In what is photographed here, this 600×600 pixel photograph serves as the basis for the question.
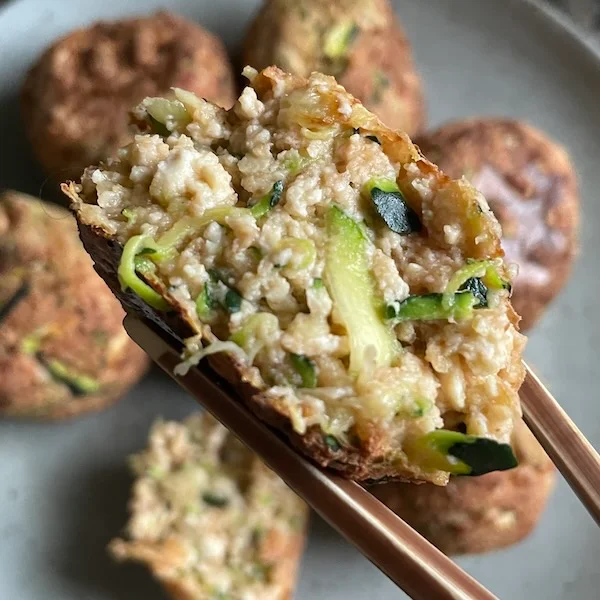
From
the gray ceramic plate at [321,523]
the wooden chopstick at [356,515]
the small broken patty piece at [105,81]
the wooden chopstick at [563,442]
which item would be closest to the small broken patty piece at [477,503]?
the gray ceramic plate at [321,523]

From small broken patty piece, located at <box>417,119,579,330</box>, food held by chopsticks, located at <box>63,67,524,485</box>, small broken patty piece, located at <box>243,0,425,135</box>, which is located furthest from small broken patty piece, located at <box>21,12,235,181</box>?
food held by chopsticks, located at <box>63,67,524,485</box>

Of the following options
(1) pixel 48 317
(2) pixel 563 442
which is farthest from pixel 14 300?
(2) pixel 563 442

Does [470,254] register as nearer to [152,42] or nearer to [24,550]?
[152,42]

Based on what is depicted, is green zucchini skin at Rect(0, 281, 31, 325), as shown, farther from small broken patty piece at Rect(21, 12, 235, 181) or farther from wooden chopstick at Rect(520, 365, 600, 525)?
wooden chopstick at Rect(520, 365, 600, 525)

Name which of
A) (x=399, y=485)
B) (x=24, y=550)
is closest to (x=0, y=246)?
(x=24, y=550)

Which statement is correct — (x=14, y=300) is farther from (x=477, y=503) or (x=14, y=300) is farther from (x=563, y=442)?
(x=563, y=442)
